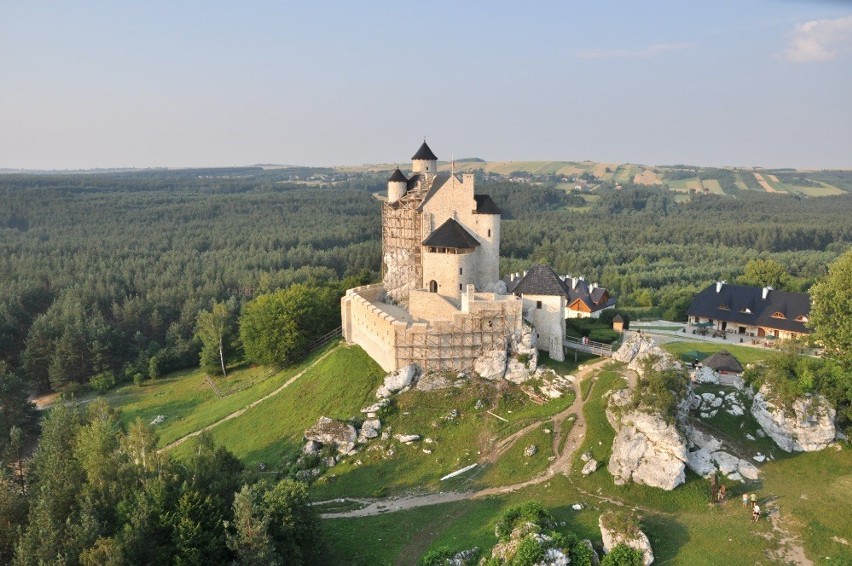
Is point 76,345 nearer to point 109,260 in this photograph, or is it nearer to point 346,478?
point 109,260

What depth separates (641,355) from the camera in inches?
1222

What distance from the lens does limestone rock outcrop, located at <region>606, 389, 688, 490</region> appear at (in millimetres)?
25281

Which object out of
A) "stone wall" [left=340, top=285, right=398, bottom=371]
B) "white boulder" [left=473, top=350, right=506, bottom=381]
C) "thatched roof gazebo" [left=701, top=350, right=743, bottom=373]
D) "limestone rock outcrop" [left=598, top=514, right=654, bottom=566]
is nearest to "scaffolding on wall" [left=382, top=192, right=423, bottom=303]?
"stone wall" [left=340, top=285, right=398, bottom=371]

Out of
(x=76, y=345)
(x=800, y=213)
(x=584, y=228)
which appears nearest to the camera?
(x=76, y=345)

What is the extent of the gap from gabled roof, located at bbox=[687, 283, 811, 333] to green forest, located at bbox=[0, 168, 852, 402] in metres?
3.45

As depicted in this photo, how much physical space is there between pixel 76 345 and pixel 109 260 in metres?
35.7

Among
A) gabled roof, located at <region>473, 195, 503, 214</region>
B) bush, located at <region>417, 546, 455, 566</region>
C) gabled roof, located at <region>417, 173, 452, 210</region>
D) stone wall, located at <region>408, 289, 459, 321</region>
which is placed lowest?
bush, located at <region>417, 546, 455, 566</region>

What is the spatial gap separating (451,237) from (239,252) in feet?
223

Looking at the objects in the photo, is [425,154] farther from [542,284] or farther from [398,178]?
[542,284]

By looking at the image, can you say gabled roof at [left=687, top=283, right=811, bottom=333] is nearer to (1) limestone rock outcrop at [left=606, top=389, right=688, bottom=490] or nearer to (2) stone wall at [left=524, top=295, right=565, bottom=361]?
(2) stone wall at [left=524, top=295, right=565, bottom=361]

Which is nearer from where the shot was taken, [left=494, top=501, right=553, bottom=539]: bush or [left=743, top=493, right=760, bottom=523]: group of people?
[left=494, top=501, right=553, bottom=539]: bush

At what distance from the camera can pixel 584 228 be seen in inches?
5261

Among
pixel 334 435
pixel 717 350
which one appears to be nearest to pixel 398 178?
pixel 334 435

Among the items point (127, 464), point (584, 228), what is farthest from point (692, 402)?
point (584, 228)
